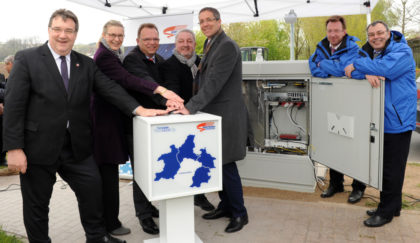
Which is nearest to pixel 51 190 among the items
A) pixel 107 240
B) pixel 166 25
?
pixel 107 240

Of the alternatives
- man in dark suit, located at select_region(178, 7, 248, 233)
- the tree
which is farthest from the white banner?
the tree

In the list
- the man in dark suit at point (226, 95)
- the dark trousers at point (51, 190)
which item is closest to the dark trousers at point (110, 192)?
the dark trousers at point (51, 190)

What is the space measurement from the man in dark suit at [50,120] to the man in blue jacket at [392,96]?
201 cm

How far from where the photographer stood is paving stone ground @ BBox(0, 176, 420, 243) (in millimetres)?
3320

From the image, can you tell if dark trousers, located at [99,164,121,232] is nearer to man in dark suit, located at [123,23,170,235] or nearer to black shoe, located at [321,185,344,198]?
man in dark suit, located at [123,23,170,235]

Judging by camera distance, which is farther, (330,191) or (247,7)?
(247,7)

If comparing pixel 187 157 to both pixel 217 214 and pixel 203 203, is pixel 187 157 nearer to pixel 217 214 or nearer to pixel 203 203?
pixel 217 214

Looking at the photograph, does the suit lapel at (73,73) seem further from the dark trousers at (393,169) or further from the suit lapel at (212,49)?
the dark trousers at (393,169)

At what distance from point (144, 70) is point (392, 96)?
227 cm

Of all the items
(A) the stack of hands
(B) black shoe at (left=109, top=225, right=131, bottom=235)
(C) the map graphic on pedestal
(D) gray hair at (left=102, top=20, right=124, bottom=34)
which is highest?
(D) gray hair at (left=102, top=20, right=124, bottom=34)

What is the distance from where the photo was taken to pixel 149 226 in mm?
3521

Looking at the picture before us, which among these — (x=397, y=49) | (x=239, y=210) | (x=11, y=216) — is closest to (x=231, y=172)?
(x=239, y=210)

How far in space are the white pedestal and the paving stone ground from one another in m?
0.49

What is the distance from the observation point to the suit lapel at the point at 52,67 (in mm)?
2613
